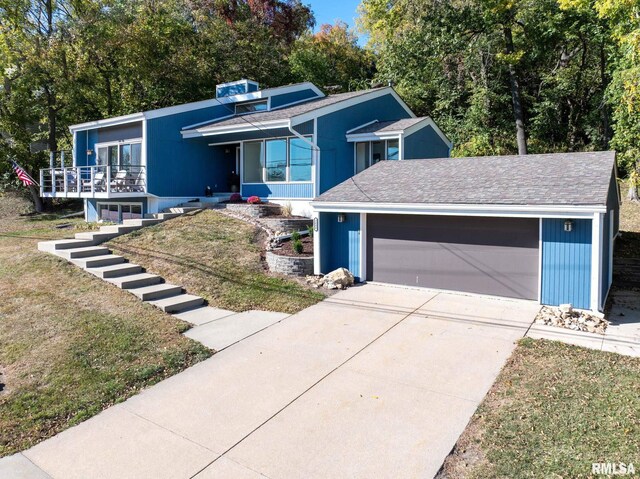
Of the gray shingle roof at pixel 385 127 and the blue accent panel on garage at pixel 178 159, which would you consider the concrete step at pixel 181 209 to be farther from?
the gray shingle roof at pixel 385 127

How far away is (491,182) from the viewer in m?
9.63

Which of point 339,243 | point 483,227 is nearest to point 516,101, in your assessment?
point 483,227

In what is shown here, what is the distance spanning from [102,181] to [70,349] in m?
11.5

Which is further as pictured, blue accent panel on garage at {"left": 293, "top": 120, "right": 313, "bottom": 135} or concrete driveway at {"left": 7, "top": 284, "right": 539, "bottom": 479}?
blue accent panel on garage at {"left": 293, "top": 120, "right": 313, "bottom": 135}

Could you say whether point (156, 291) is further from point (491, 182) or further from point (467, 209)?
point (491, 182)

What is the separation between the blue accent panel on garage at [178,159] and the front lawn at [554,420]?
13908 millimetres

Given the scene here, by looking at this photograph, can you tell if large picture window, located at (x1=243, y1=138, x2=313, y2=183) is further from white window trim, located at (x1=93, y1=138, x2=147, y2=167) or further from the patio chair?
the patio chair

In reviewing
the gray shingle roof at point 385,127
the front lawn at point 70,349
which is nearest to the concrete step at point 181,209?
the front lawn at point 70,349

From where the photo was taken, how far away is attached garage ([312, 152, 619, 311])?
316 inches

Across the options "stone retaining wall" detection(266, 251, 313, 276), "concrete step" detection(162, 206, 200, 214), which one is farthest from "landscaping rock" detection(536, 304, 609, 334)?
"concrete step" detection(162, 206, 200, 214)

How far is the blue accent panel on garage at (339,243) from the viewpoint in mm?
10836

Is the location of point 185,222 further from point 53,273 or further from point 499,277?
point 499,277

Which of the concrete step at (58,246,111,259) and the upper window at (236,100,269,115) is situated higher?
the upper window at (236,100,269,115)

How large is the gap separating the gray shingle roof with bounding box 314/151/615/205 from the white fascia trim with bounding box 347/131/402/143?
3.17m
